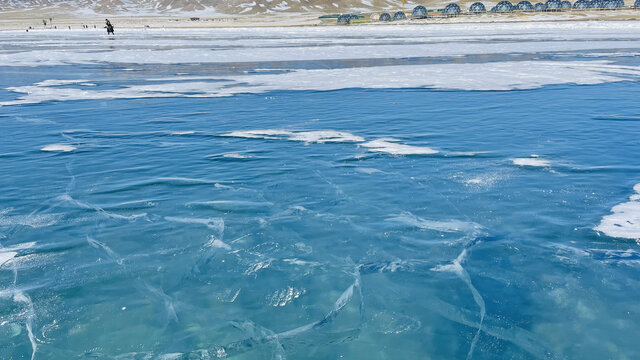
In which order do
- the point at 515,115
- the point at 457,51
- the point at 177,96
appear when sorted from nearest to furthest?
the point at 515,115 → the point at 177,96 → the point at 457,51

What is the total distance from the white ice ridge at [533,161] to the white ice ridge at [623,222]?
2008 mm

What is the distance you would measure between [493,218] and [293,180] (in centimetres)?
343

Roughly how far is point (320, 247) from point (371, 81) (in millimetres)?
15254

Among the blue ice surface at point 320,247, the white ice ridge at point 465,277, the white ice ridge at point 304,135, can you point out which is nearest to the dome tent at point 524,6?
the blue ice surface at point 320,247

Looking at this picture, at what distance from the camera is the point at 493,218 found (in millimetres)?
7172

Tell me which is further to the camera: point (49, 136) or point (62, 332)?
point (49, 136)

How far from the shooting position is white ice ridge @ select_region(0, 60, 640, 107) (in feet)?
60.8

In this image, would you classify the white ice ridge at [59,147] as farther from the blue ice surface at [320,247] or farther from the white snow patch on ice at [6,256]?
the white snow patch on ice at [6,256]

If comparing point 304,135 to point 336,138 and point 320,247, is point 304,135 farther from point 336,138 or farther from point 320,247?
point 320,247

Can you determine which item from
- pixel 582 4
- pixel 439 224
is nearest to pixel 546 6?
pixel 582 4

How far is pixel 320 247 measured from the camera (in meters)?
6.49

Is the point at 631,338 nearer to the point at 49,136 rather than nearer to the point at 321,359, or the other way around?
the point at 321,359

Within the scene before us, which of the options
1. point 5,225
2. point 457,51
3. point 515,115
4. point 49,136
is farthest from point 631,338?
point 457,51

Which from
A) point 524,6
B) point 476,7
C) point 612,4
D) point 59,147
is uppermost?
point 476,7
